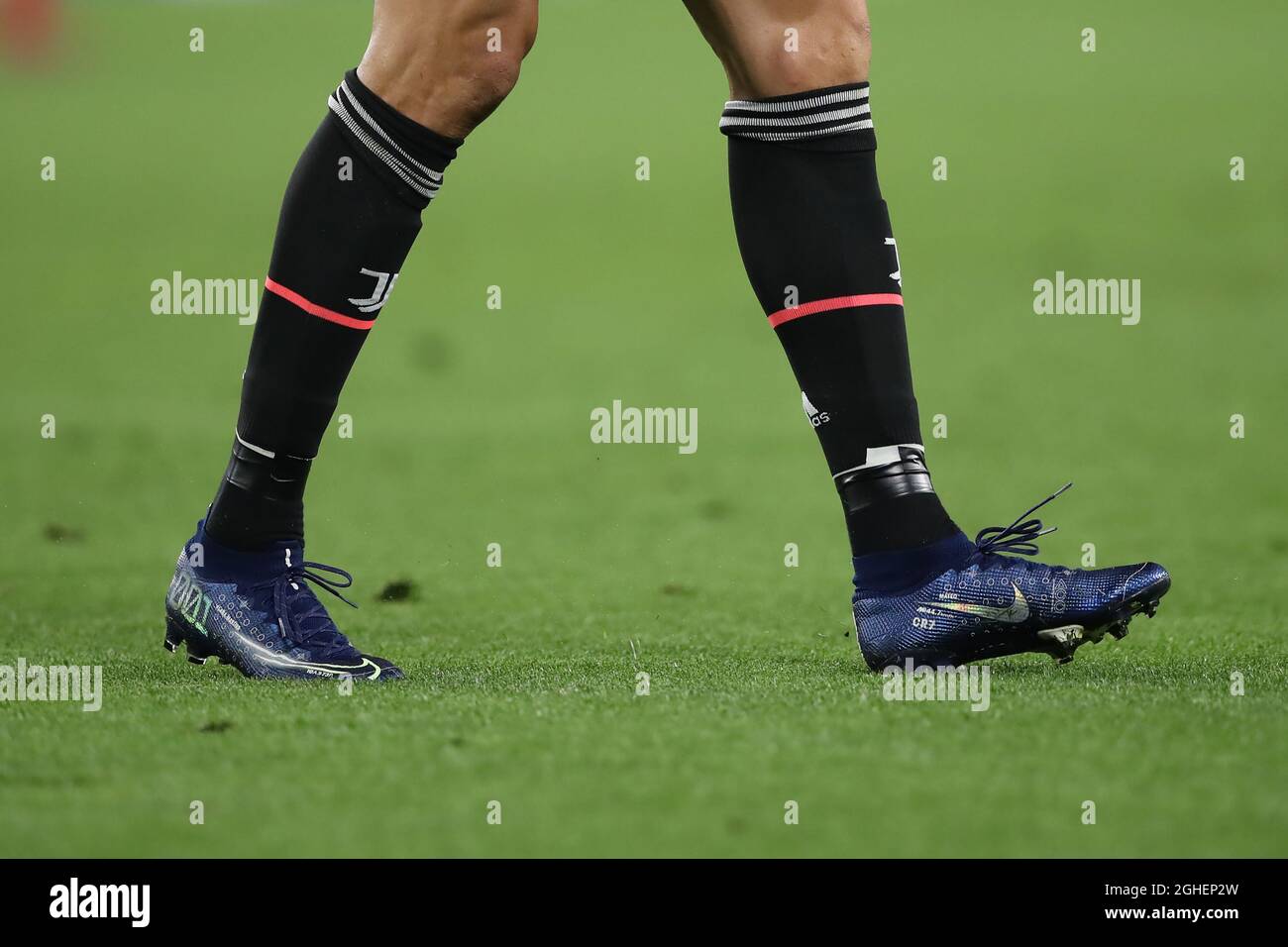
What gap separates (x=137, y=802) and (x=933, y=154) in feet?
32.1

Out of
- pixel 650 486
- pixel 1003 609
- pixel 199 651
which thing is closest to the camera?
pixel 1003 609

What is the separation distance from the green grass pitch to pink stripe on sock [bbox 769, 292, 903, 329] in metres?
0.43

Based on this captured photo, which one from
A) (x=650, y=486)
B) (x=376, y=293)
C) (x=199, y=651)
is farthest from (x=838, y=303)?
(x=650, y=486)

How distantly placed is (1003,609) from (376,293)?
0.82 meters

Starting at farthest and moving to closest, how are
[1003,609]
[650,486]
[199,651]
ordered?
[650,486] < [199,651] < [1003,609]

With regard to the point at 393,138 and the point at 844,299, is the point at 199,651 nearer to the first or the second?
the point at 393,138

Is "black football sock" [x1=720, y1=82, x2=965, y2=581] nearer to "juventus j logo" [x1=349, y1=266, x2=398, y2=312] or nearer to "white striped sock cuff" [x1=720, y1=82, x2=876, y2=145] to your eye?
"white striped sock cuff" [x1=720, y1=82, x2=876, y2=145]

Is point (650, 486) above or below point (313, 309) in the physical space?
above

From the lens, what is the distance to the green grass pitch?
4.71ft

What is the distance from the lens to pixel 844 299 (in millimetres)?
2033

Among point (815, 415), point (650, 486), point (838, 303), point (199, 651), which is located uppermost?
point (650, 486)

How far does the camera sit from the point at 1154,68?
1223 centimetres

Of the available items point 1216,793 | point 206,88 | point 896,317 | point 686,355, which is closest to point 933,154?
point 686,355
